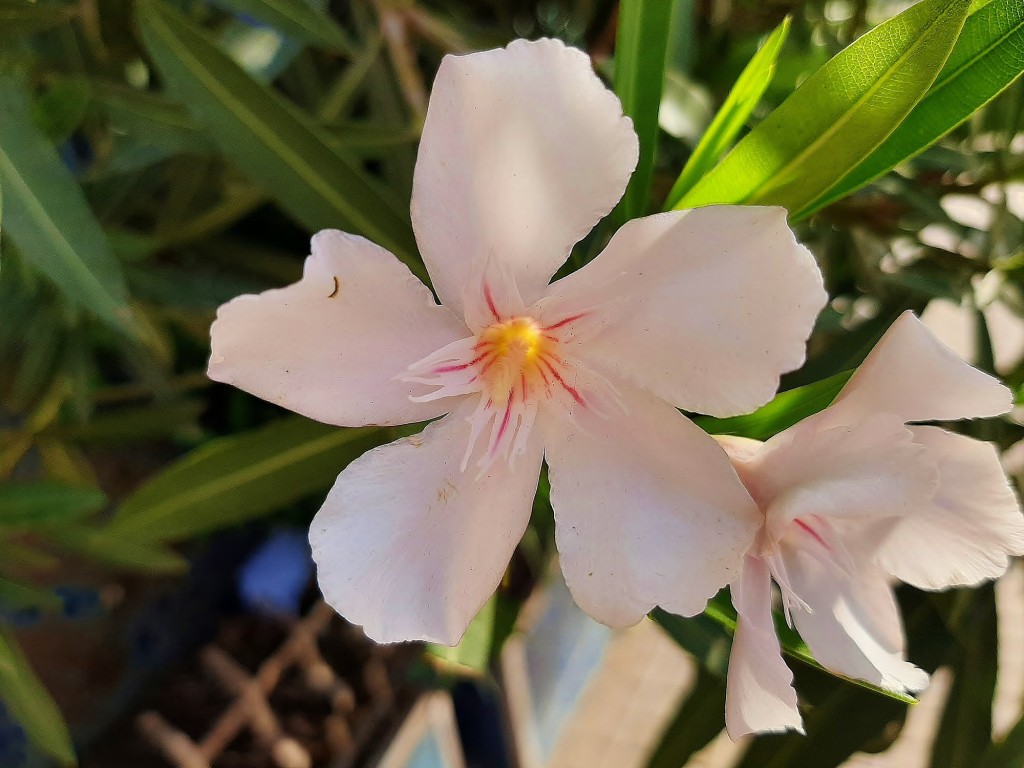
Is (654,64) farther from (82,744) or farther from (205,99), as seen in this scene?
(82,744)

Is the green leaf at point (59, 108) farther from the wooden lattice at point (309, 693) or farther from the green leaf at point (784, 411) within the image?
the wooden lattice at point (309, 693)

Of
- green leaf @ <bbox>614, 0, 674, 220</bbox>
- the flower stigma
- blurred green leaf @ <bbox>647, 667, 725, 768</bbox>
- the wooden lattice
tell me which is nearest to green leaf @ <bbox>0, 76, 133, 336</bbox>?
the flower stigma

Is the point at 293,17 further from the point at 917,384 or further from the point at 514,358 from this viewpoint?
the point at 917,384

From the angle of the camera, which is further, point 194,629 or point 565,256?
point 194,629

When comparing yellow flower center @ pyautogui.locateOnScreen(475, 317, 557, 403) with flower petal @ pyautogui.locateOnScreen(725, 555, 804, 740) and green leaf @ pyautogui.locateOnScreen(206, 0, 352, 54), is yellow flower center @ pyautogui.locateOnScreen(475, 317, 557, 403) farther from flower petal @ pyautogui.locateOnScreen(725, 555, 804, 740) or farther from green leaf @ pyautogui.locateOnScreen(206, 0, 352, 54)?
green leaf @ pyautogui.locateOnScreen(206, 0, 352, 54)

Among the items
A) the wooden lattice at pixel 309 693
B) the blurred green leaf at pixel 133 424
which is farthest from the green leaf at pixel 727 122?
the wooden lattice at pixel 309 693

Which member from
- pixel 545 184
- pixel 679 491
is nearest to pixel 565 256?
pixel 545 184
